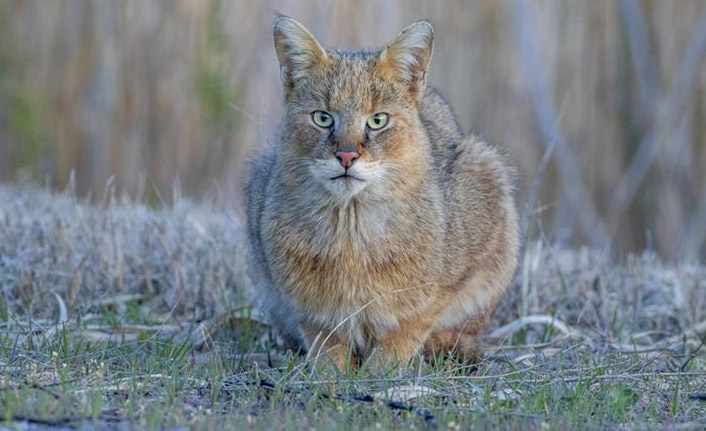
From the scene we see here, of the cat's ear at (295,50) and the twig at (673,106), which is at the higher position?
the cat's ear at (295,50)

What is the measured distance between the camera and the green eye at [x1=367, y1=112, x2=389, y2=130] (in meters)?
5.00

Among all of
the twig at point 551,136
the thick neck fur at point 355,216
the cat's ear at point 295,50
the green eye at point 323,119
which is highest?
the cat's ear at point 295,50

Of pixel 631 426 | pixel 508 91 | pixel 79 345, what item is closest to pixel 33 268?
pixel 79 345

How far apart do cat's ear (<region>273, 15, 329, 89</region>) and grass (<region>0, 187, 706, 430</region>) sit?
1.26 m

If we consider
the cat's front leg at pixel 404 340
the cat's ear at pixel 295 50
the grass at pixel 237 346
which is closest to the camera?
the grass at pixel 237 346

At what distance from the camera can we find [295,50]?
5.26m

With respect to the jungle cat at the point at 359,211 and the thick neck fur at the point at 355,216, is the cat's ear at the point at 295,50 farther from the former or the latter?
the thick neck fur at the point at 355,216

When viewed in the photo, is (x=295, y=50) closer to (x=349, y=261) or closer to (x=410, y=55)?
(x=410, y=55)

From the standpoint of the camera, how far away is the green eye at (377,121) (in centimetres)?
500

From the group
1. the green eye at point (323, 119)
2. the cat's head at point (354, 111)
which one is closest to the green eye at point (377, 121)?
the cat's head at point (354, 111)

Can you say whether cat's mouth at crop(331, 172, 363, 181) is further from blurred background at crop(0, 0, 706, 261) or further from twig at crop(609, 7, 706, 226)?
twig at crop(609, 7, 706, 226)

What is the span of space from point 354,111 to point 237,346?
4.60 feet

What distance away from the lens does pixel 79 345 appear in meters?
4.89

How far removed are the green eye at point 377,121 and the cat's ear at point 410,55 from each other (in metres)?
0.25
